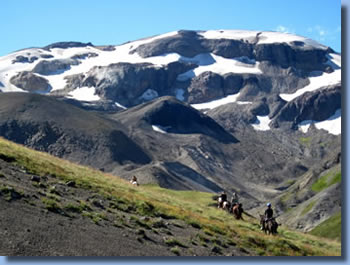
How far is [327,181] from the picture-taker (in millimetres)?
86000

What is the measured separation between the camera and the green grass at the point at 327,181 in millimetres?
79025

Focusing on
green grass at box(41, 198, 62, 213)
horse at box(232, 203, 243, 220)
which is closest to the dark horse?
horse at box(232, 203, 243, 220)

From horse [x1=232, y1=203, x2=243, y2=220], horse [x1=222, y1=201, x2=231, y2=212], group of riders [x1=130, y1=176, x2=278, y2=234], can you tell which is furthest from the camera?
horse [x1=222, y1=201, x2=231, y2=212]

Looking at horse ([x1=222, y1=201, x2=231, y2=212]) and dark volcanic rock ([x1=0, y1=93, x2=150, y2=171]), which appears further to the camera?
dark volcanic rock ([x1=0, y1=93, x2=150, y2=171])

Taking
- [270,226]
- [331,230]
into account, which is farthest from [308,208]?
[270,226]

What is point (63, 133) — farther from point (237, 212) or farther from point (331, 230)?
point (237, 212)

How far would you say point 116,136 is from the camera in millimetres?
165125

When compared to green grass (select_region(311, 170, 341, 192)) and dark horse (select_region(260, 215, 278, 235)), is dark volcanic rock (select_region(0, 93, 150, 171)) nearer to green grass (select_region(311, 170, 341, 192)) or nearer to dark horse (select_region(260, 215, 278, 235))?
green grass (select_region(311, 170, 341, 192))

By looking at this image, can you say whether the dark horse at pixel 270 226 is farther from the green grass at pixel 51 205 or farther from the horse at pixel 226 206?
the green grass at pixel 51 205

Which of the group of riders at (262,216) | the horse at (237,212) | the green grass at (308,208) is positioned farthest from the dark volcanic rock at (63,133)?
the horse at (237,212)

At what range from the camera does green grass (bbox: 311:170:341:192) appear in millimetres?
79025

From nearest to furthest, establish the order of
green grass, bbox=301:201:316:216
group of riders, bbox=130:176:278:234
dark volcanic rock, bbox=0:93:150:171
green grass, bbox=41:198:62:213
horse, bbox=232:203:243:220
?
green grass, bbox=41:198:62:213, group of riders, bbox=130:176:278:234, horse, bbox=232:203:243:220, green grass, bbox=301:201:316:216, dark volcanic rock, bbox=0:93:150:171

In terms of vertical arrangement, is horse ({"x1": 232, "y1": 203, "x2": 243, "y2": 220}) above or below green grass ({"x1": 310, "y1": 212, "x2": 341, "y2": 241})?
above

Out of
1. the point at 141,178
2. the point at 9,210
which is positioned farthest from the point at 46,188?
the point at 141,178
